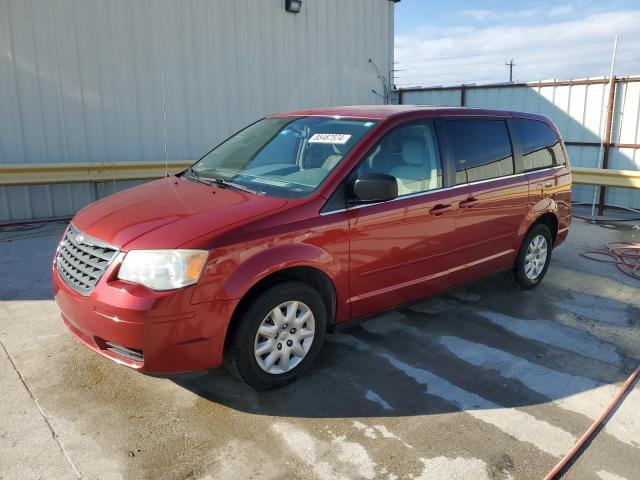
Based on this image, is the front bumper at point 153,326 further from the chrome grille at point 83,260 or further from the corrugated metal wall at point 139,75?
the corrugated metal wall at point 139,75

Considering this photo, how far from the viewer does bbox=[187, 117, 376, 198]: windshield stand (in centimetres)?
368

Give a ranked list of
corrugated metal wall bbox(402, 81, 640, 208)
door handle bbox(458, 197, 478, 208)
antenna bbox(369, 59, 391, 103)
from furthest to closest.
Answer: antenna bbox(369, 59, 391, 103) < corrugated metal wall bbox(402, 81, 640, 208) < door handle bbox(458, 197, 478, 208)

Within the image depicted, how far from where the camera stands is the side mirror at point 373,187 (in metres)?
3.48

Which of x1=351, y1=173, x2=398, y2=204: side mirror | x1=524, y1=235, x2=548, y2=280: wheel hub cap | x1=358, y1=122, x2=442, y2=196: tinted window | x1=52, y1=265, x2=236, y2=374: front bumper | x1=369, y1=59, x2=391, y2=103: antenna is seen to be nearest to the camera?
x1=52, y1=265, x2=236, y2=374: front bumper

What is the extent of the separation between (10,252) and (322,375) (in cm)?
472

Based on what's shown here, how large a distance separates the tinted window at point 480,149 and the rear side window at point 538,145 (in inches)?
10.6

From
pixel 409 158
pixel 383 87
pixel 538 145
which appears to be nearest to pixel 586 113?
pixel 383 87

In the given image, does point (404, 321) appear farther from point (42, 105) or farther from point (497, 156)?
point (42, 105)

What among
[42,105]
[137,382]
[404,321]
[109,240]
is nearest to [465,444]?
[404,321]

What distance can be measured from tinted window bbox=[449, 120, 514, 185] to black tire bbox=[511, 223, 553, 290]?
774mm

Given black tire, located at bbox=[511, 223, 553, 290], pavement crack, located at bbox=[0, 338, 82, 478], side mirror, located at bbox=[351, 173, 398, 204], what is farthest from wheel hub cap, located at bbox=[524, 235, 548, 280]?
pavement crack, located at bbox=[0, 338, 82, 478]

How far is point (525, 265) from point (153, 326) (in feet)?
12.7

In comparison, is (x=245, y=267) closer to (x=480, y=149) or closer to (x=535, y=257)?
(x=480, y=149)

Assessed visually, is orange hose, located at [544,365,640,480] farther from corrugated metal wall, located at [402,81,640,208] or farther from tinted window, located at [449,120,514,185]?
corrugated metal wall, located at [402,81,640,208]
